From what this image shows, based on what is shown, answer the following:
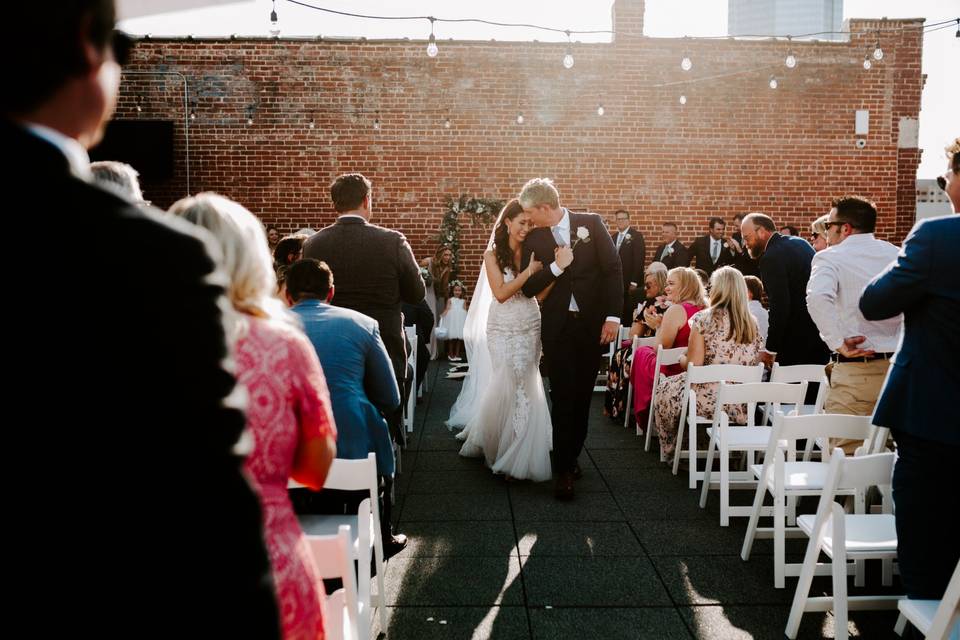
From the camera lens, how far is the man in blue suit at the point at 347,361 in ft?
9.71

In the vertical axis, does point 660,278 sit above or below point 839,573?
above

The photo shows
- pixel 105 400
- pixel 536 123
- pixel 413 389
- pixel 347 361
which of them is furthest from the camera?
pixel 536 123

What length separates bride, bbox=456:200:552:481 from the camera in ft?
16.5

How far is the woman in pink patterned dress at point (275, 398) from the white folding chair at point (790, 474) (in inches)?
92.7

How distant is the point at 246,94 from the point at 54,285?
11420 mm

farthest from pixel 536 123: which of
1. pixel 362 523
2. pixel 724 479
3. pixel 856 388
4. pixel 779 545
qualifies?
pixel 362 523

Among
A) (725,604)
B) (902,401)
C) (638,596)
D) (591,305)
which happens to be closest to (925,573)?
(902,401)

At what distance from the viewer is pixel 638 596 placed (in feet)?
10.9

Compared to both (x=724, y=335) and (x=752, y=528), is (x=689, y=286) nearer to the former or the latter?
(x=724, y=335)

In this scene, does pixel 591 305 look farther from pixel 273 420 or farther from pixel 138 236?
pixel 138 236

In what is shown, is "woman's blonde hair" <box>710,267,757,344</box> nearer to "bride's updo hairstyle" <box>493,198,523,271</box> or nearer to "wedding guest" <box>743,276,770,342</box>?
"wedding guest" <box>743,276,770,342</box>

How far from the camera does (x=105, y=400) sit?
0.73 m

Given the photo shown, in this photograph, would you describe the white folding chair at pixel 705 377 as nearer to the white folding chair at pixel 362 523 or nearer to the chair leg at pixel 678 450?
the chair leg at pixel 678 450

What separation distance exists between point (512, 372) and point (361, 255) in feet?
4.93
